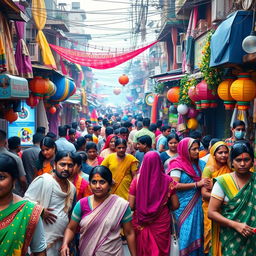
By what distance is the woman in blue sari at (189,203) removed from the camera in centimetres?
550

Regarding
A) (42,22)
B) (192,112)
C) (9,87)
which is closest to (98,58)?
(42,22)

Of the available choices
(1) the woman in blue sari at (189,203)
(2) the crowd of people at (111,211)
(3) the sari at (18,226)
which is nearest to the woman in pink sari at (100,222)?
(2) the crowd of people at (111,211)

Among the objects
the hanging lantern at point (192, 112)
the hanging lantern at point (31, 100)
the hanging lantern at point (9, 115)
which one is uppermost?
the hanging lantern at point (31, 100)

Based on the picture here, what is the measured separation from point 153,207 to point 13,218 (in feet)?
6.07

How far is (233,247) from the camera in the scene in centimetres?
402

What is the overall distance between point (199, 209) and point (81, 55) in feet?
35.1

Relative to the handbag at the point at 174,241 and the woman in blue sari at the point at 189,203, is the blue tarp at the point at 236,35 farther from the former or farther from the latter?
the handbag at the point at 174,241

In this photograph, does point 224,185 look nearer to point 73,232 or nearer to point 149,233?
point 149,233

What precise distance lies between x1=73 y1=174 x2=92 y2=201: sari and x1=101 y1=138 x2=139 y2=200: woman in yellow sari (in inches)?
56.9

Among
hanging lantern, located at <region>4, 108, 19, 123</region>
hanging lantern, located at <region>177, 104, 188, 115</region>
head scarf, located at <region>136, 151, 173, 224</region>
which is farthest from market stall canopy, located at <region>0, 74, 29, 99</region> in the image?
hanging lantern, located at <region>177, 104, 188, 115</region>

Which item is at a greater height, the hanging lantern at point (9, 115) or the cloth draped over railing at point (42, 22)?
the cloth draped over railing at point (42, 22)

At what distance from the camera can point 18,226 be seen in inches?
118

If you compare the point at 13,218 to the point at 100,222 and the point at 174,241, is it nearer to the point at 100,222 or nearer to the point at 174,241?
the point at 100,222

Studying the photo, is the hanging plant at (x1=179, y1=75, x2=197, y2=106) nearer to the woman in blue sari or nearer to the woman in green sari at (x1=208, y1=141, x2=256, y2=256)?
the woman in blue sari
